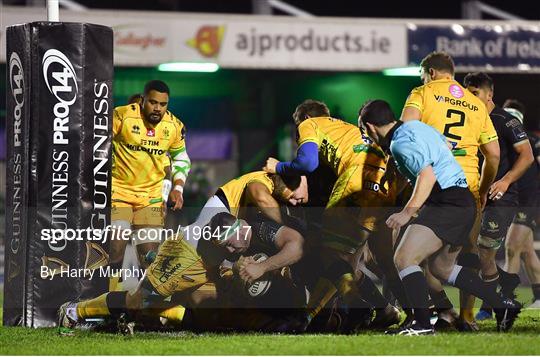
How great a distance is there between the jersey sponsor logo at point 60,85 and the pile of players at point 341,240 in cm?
117

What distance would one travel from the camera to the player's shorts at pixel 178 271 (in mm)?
9320

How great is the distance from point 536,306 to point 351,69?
34.1 feet

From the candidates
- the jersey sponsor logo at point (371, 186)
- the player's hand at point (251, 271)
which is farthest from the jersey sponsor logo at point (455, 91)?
the player's hand at point (251, 271)

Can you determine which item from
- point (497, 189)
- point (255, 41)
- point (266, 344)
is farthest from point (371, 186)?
point (255, 41)

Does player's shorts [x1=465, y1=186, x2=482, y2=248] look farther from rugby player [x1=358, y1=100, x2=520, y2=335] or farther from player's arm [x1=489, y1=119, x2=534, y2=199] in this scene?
player's arm [x1=489, y1=119, x2=534, y2=199]

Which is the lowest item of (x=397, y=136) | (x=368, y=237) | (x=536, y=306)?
(x=536, y=306)

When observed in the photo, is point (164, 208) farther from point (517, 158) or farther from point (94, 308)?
point (517, 158)

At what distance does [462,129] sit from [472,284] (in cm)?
132

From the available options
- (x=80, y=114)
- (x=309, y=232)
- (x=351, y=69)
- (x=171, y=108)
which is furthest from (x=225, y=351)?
(x=171, y=108)

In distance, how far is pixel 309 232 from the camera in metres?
9.52

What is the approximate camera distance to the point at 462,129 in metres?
9.75

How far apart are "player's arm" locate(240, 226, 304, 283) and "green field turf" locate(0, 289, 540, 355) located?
48 centimetres

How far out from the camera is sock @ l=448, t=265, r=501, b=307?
9.19 meters

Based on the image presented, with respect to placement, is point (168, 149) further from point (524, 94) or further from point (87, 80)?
point (524, 94)
